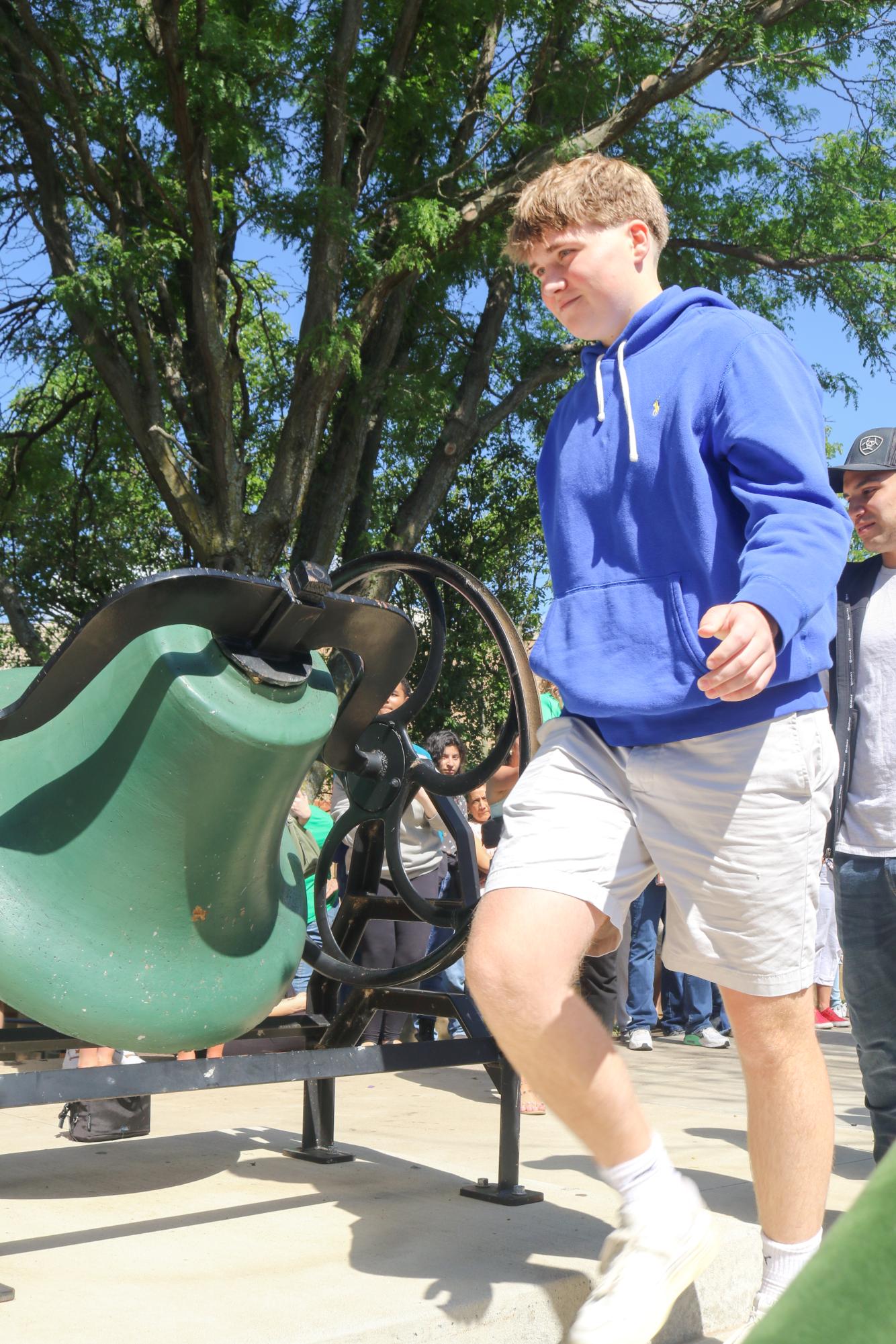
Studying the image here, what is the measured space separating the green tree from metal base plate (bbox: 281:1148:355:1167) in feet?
20.1

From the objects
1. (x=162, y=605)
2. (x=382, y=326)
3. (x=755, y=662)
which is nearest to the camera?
(x=755, y=662)

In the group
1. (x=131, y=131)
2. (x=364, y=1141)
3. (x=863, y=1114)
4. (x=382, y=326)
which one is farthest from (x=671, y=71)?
(x=364, y=1141)

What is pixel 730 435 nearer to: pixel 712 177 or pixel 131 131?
pixel 131 131

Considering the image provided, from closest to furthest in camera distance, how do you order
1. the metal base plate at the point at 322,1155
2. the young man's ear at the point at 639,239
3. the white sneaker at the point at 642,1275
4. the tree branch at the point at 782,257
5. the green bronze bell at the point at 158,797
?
the white sneaker at the point at 642,1275 → the young man's ear at the point at 639,239 → the green bronze bell at the point at 158,797 → the metal base plate at the point at 322,1155 → the tree branch at the point at 782,257

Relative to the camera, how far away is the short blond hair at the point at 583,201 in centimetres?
211

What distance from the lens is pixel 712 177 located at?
37.8 ft

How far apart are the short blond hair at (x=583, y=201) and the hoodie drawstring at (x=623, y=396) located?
0.21m

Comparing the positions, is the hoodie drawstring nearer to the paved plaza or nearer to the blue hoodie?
the blue hoodie

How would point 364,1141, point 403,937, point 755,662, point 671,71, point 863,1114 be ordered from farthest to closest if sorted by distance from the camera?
1. point 671,71
2. point 403,937
3. point 863,1114
4. point 364,1141
5. point 755,662

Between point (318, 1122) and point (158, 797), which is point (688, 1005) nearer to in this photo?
point (318, 1122)

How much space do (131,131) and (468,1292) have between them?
9477 mm

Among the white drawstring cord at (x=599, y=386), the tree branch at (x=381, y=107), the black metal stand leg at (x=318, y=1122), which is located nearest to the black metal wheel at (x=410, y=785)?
the black metal stand leg at (x=318, y=1122)

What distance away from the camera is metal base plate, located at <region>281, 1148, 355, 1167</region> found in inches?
132

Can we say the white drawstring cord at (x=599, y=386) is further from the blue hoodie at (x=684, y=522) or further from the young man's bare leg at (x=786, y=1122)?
the young man's bare leg at (x=786, y=1122)
